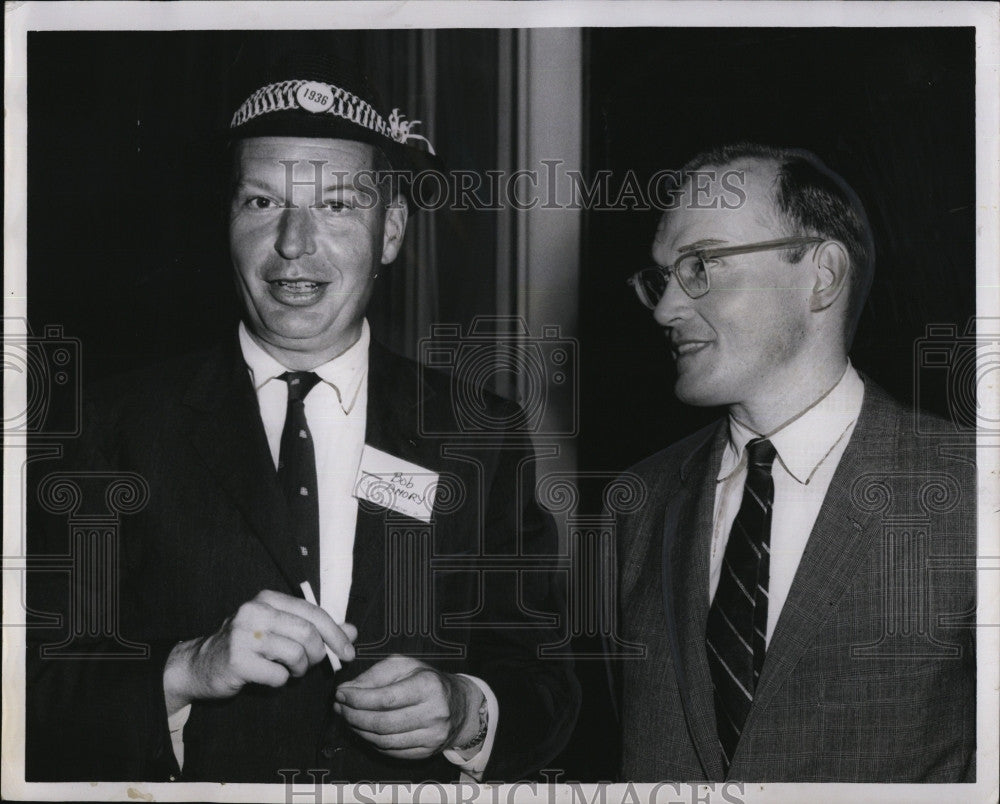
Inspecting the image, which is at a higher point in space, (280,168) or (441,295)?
(280,168)

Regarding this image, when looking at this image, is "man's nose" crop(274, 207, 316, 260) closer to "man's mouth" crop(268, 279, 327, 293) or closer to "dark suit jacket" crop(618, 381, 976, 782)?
"man's mouth" crop(268, 279, 327, 293)

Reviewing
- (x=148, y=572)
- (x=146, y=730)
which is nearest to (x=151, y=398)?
(x=148, y=572)

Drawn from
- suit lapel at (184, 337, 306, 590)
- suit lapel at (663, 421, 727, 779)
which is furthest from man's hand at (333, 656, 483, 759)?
suit lapel at (663, 421, 727, 779)

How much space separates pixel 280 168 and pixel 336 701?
965mm

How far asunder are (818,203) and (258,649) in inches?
50.6

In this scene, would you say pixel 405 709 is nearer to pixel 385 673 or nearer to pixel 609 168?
pixel 385 673

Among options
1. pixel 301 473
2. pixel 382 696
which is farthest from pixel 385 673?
pixel 301 473

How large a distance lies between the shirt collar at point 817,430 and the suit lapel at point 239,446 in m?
0.91

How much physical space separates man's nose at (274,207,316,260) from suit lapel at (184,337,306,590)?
208mm

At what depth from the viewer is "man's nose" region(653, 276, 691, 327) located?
1901 mm

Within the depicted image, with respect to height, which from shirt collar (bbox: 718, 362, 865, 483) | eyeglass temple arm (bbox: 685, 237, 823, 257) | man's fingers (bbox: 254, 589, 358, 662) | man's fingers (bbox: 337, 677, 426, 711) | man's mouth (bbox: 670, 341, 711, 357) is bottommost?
man's fingers (bbox: 337, 677, 426, 711)

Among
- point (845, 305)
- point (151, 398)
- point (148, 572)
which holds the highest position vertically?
point (845, 305)

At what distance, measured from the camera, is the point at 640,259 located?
1921mm

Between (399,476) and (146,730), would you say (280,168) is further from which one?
(146,730)
